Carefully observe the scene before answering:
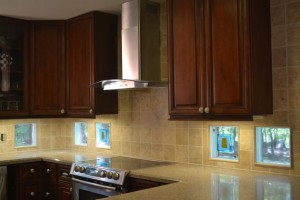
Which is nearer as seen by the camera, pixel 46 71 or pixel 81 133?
pixel 46 71

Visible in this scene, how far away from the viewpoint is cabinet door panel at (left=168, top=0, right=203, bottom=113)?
2.83m

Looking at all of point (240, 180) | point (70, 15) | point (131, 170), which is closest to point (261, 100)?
point (240, 180)

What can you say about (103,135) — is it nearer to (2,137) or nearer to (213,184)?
(2,137)

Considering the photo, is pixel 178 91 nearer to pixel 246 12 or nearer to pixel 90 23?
pixel 246 12

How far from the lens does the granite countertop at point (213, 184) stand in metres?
2.12

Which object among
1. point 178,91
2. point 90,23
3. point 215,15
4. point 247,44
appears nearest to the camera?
point 247,44

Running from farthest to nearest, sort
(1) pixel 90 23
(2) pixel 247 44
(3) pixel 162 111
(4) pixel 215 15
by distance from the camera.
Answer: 1. (1) pixel 90 23
2. (3) pixel 162 111
3. (4) pixel 215 15
4. (2) pixel 247 44

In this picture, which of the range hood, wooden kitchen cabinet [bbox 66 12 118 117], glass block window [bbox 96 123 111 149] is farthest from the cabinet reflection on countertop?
glass block window [bbox 96 123 111 149]

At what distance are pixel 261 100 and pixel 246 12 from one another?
621 mm

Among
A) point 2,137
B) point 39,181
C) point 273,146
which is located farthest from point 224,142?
point 2,137

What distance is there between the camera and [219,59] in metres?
2.68

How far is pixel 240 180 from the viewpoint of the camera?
100.0 inches

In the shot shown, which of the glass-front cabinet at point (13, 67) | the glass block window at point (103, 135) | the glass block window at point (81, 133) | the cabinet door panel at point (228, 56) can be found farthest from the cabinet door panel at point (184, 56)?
Result: the glass-front cabinet at point (13, 67)

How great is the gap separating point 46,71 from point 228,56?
7.90 feet
